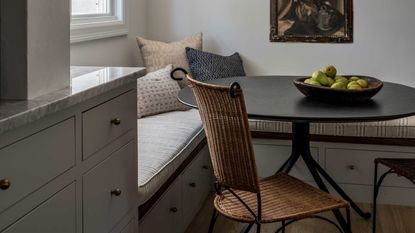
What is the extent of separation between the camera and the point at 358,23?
3.90 meters

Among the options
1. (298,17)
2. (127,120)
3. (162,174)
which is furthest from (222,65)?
(127,120)

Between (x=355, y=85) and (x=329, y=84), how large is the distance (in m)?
0.13

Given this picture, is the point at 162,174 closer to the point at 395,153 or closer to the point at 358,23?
the point at 395,153

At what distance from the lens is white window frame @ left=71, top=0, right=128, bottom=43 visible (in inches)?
120

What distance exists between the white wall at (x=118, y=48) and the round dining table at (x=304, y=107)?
71cm

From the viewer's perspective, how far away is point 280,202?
2.20 metres

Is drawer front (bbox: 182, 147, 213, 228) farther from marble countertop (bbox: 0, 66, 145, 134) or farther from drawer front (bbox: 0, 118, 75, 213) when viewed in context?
drawer front (bbox: 0, 118, 75, 213)

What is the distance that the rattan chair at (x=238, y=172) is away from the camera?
2016mm

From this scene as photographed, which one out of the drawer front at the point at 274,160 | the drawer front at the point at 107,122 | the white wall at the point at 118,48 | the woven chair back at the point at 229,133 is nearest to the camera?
the drawer front at the point at 107,122

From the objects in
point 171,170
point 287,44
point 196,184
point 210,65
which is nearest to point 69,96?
point 171,170

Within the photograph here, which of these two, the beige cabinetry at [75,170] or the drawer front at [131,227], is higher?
the beige cabinetry at [75,170]

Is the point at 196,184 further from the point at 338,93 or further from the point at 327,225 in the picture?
the point at 338,93

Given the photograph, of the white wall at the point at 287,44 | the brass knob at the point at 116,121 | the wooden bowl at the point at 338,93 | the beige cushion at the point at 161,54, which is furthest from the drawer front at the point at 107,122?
the white wall at the point at 287,44

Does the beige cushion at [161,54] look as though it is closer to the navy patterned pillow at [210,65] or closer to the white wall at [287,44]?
the navy patterned pillow at [210,65]
